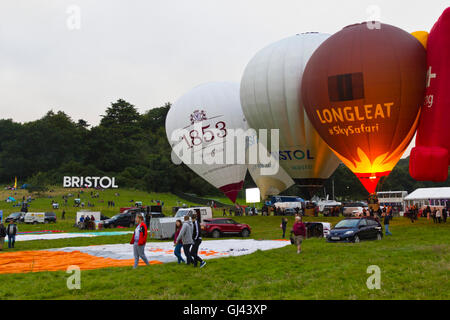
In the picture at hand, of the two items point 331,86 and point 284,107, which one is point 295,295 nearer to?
point 331,86

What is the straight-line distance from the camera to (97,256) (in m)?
18.0

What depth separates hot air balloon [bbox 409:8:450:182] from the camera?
26.8 m

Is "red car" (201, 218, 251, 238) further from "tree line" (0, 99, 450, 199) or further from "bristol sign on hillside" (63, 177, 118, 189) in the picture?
"tree line" (0, 99, 450, 199)

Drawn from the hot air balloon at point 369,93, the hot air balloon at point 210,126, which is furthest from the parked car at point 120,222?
the hot air balloon at point 369,93

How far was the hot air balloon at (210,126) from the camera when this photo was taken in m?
44.6

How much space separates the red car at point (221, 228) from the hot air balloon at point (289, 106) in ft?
39.5

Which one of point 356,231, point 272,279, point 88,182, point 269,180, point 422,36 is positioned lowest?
point 272,279

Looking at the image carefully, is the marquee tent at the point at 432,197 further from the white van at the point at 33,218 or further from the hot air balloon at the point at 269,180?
the white van at the point at 33,218

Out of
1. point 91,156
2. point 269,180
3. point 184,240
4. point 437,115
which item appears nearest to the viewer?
point 184,240

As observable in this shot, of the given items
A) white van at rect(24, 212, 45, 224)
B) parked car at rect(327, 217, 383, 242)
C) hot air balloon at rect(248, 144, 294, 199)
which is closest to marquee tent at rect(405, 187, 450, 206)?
hot air balloon at rect(248, 144, 294, 199)

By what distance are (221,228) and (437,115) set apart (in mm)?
15333

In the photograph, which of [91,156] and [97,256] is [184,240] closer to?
[97,256]

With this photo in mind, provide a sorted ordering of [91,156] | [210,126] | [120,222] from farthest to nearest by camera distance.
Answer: [91,156], [210,126], [120,222]

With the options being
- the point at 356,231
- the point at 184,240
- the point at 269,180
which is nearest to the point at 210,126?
the point at 269,180
